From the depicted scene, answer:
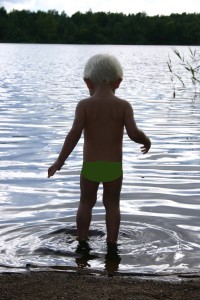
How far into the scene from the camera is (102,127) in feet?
17.3

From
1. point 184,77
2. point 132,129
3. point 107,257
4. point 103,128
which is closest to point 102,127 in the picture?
point 103,128

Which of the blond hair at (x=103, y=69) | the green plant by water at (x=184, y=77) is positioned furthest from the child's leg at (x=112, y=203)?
the green plant by water at (x=184, y=77)

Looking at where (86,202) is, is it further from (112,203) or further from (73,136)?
(73,136)

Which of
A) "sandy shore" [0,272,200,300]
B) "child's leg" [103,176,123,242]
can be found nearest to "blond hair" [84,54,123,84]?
"child's leg" [103,176,123,242]

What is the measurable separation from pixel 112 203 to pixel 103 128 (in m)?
0.63

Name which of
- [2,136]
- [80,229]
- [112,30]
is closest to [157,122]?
[2,136]

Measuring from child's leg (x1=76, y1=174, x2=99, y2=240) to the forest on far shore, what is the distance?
117120 millimetres

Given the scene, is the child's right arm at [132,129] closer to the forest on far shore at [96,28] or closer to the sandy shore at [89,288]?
the sandy shore at [89,288]

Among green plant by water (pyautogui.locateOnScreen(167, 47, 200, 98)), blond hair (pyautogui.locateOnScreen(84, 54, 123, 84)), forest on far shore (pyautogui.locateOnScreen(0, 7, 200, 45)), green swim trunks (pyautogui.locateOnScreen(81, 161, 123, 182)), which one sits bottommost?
forest on far shore (pyautogui.locateOnScreen(0, 7, 200, 45))

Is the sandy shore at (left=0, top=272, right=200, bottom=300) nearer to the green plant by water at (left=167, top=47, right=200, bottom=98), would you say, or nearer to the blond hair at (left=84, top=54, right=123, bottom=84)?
the blond hair at (left=84, top=54, right=123, bottom=84)

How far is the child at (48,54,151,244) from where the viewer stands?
5230mm

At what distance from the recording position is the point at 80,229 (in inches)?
221

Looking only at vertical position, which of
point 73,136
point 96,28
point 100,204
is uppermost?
point 73,136

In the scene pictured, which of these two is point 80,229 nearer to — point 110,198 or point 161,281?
point 110,198
